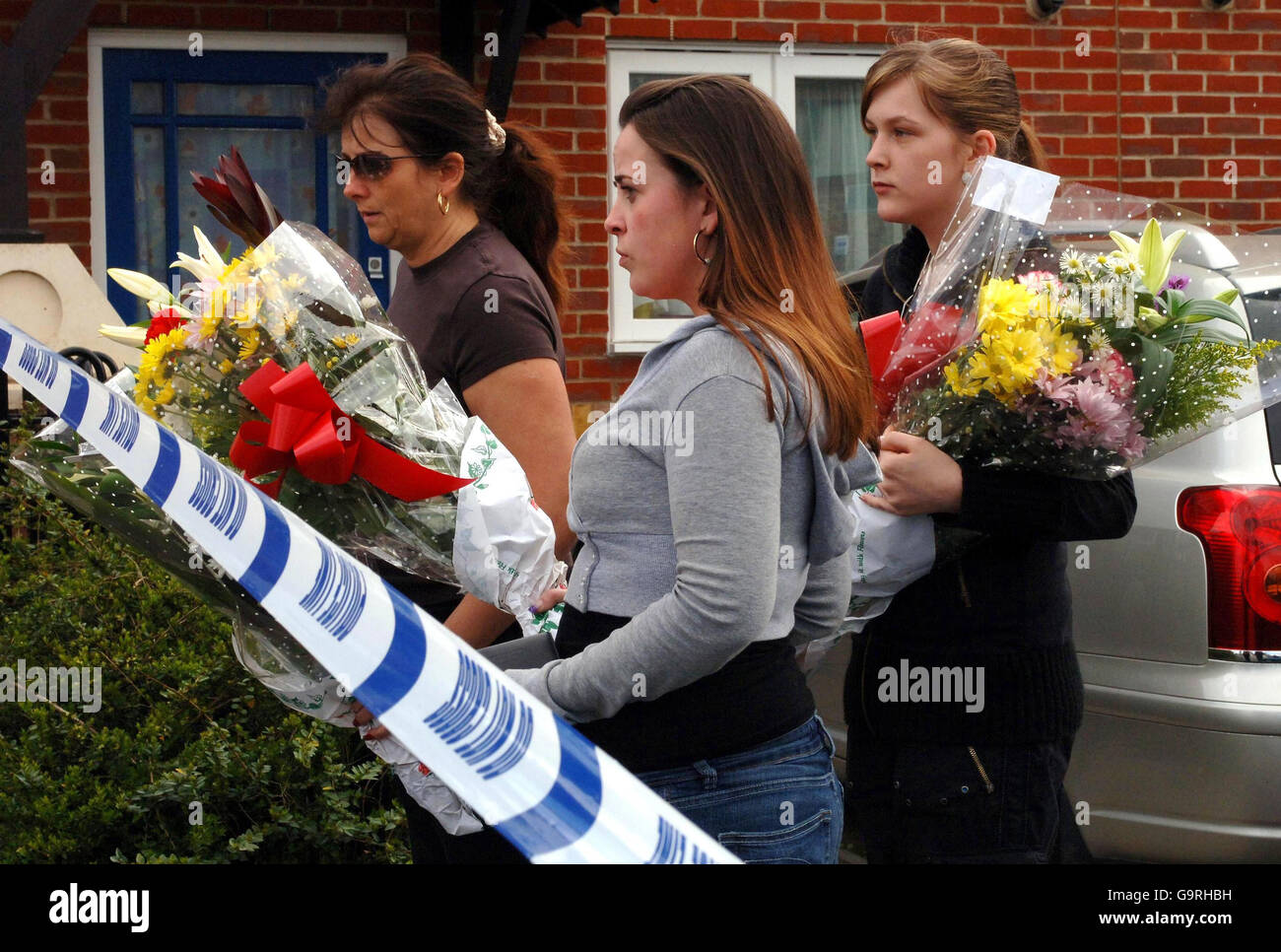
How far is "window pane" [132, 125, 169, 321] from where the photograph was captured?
22.2 ft

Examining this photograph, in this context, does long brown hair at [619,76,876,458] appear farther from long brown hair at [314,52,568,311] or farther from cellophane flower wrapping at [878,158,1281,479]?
long brown hair at [314,52,568,311]

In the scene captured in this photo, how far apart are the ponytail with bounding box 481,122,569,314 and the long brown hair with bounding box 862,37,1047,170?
2.41 ft

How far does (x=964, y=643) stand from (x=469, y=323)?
1.08 m

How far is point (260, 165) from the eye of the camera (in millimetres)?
6992

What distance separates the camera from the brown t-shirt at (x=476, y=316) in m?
2.61

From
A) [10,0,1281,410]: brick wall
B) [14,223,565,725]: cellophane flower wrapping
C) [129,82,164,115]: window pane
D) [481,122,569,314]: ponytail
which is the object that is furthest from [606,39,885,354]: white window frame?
[14,223,565,725]: cellophane flower wrapping

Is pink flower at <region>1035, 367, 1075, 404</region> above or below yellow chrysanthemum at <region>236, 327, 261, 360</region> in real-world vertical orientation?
below

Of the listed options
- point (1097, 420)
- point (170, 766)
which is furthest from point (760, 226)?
point (170, 766)

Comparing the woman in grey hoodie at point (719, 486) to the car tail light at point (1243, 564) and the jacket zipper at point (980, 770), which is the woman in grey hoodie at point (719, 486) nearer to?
the jacket zipper at point (980, 770)

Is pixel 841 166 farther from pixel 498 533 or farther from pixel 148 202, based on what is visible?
pixel 498 533

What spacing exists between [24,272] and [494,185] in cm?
306

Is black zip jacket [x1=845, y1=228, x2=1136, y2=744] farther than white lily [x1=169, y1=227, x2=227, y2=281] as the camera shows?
Yes
